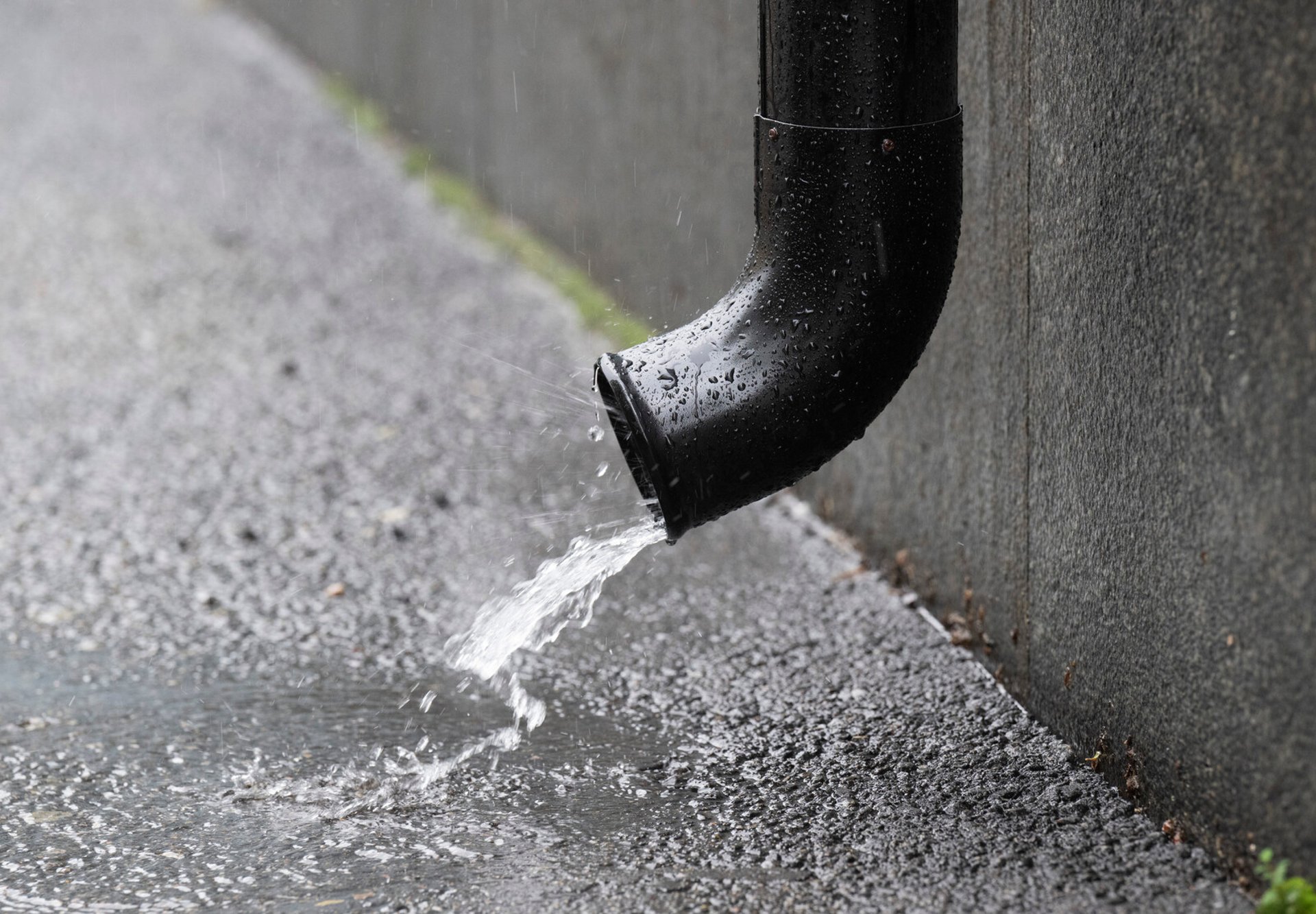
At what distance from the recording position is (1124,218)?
2.43 metres

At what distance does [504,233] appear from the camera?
722cm

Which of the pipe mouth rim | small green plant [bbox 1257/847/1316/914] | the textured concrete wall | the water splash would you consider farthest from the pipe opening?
small green plant [bbox 1257/847/1316/914]

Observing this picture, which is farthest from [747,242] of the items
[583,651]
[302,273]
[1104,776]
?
[302,273]

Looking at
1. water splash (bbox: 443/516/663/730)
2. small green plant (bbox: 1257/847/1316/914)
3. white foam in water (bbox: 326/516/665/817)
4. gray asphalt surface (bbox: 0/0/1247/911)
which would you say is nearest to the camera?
small green plant (bbox: 1257/847/1316/914)

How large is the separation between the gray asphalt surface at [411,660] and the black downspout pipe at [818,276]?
0.58 meters

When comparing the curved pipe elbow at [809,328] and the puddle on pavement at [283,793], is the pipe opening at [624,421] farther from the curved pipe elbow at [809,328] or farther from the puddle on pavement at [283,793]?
the puddle on pavement at [283,793]

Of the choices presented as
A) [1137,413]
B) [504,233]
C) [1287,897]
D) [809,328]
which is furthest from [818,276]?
[504,233]

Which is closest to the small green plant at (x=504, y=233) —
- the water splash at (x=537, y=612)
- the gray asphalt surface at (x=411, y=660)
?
the gray asphalt surface at (x=411, y=660)

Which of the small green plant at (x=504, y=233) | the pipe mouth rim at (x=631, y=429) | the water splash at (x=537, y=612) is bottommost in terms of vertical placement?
the water splash at (x=537, y=612)

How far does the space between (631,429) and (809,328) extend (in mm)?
355

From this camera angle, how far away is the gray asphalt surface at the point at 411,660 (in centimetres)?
239

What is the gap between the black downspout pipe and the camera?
2.50m

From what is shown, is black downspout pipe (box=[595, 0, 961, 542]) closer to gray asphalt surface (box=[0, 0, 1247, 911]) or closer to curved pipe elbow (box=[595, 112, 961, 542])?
curved pipe elbow (box=[595, 112, 961, 542])

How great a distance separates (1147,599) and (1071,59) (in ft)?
3.08
